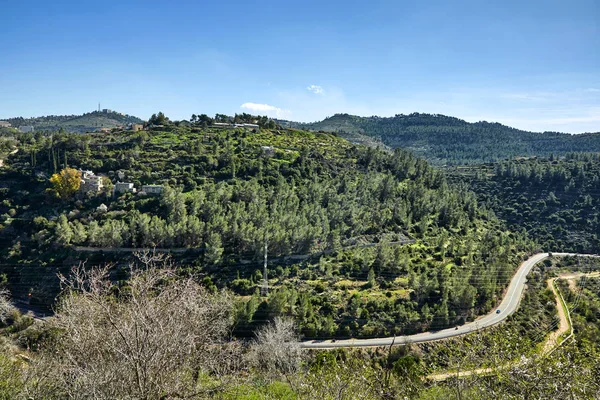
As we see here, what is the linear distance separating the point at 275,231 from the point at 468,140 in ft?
484

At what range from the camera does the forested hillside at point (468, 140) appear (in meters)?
137

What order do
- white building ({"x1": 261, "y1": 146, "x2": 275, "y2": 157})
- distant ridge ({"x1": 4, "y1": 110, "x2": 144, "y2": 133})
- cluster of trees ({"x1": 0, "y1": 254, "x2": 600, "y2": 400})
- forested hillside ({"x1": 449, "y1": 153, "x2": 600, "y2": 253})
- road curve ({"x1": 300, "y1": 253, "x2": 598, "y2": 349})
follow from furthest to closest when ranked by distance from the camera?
distant ridge ({"x1": 4, "y1": 110, "x2": 144, "y2": 133}) → white building ({"x1": 261, "y1": 146, "x2": 275, "y2": 157}) → forested hillside ({"x1": 449, "y1": 153, "x2": 600, "y2": 253}) → road curve ({"x1": 300, "y1": 253, "x2": 598, "y2": 349}) → cluster of trees ({"x1": 0, "y1": 254, "x2": 600, "y2": 400})

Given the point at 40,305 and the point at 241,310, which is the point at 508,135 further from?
the point at 40,305

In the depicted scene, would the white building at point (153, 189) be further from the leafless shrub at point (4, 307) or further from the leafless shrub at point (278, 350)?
the leafless shrub at point (278, 350)

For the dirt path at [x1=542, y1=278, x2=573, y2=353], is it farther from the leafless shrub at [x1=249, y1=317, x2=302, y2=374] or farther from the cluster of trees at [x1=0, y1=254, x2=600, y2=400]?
the cluster of trees at [x1=0, y1=254, x2=600, y2=400]

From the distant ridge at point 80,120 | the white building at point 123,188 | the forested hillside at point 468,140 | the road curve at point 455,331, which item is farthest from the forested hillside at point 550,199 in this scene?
the distant ridge at point 80,120

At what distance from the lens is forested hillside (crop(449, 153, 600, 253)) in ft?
202

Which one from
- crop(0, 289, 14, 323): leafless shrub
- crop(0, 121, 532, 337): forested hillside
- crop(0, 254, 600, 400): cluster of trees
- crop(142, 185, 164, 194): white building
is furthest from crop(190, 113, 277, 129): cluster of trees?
crop(0, 254, 600, 400): cluster of trees

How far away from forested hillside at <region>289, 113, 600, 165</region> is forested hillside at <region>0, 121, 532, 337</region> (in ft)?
278

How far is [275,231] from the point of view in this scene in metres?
41.1

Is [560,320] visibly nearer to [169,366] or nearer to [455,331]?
[455,331]

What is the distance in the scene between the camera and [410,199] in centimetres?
5994

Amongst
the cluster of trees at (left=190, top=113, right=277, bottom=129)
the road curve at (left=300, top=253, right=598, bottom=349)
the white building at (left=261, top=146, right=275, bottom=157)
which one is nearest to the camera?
the road curve at (left=300, top=253, right=598, bottom=349)

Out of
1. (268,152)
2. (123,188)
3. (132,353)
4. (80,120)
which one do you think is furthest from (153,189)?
(80,120)
